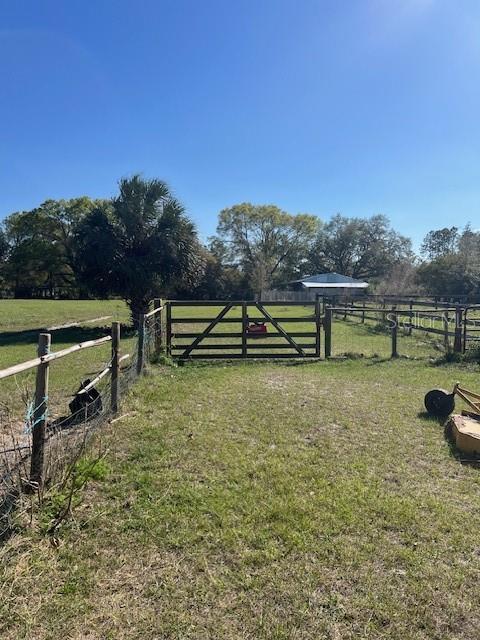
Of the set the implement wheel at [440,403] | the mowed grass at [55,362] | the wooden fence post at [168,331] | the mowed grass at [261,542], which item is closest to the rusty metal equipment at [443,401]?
the implement wheel at [440,403]

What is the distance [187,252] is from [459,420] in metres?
13.9

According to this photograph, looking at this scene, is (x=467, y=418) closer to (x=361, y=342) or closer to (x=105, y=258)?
(x=361, y=342)

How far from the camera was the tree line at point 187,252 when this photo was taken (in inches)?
Result: 669

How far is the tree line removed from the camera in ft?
55.7

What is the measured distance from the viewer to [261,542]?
9.55 ft

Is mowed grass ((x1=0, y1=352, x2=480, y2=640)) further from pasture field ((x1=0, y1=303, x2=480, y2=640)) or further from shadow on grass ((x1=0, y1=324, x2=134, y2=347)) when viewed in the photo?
shadow on grass ((x1=0, y1=324, x2=134, y2=347))

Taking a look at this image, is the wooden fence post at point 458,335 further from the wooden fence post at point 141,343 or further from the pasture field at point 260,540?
the wooden fence post at point 141,343

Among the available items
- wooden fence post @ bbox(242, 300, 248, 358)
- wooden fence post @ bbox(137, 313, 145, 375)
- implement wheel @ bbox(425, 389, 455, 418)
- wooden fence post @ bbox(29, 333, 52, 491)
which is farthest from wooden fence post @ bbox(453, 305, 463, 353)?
wooden fence post @ bbox(29, 333, 52, 491)

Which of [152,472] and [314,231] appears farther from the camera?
[314,231]

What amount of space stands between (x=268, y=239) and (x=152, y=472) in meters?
64.9

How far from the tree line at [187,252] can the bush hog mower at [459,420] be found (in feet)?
42.2

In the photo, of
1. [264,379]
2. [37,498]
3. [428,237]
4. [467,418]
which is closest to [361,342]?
[264,379]

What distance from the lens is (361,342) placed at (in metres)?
13.9

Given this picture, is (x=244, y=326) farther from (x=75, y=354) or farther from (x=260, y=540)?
(x=260, y=540)
